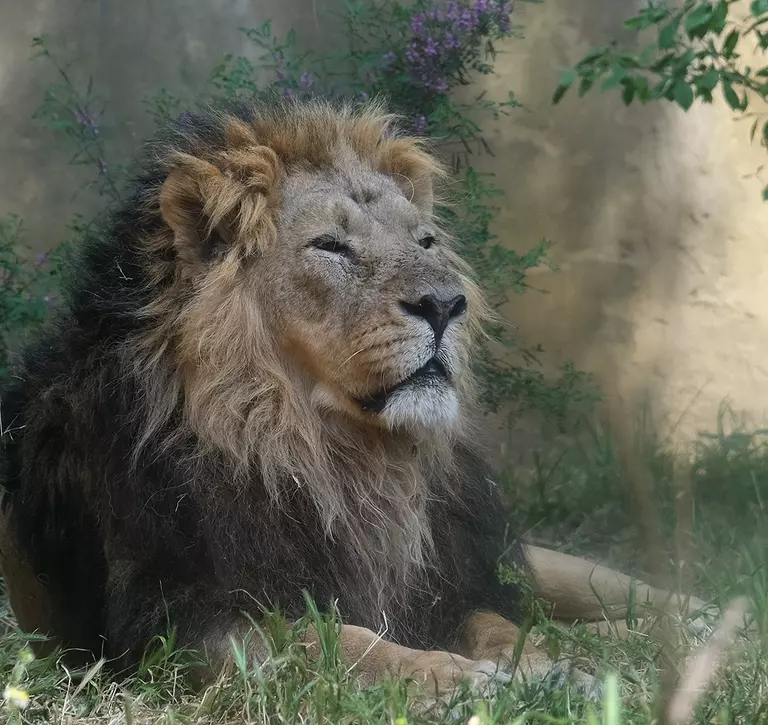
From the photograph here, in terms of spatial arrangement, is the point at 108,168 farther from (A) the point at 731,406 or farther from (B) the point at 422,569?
(A) the point at 731,406

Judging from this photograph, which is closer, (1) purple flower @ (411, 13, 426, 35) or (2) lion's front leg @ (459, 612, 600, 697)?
(2) lion's front leg @ (459, 612, 600, 697)

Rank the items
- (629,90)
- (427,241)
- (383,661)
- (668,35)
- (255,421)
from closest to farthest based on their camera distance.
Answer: (383,661), (255,421), (427,241), (668,35), (629,90)

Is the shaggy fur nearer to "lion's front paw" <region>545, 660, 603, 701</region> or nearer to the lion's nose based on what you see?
the lion's nose

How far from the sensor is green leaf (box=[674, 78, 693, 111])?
4.65 meters

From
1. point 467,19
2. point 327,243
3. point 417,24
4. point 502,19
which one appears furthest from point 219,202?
point 502,19

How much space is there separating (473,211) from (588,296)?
158 centimetres

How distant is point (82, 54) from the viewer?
21.9 feet

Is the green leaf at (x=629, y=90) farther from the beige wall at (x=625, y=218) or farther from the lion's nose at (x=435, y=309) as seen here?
the beige wall at (x=625, y=218)

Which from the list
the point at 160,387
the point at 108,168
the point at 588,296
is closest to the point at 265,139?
the point at 160,387

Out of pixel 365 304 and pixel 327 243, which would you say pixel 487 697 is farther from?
pixel 327 243

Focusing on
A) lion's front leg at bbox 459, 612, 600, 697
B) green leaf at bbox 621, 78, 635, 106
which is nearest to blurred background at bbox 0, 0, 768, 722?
green leaf at bbox 621, 78, 635, 106

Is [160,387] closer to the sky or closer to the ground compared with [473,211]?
closer to the ground

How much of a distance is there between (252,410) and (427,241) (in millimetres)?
883

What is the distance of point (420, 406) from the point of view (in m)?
3.44
